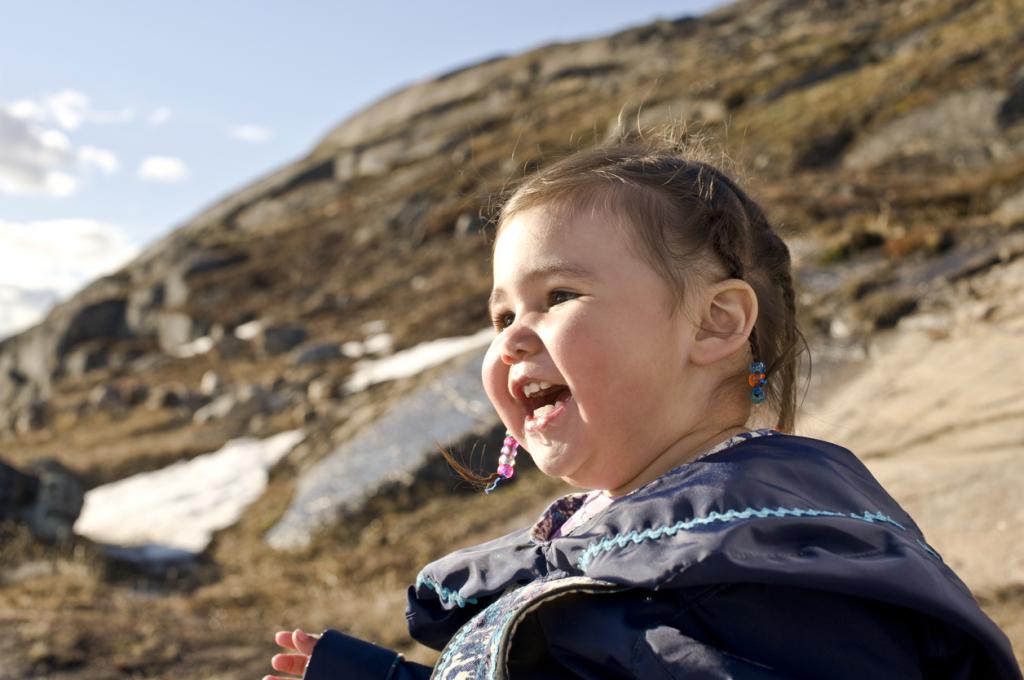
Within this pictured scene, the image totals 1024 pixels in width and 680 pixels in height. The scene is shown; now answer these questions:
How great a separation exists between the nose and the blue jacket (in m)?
0.40

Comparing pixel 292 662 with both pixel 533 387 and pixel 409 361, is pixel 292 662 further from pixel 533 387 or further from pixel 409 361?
pixel 409 361

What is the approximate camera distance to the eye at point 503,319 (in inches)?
78.6

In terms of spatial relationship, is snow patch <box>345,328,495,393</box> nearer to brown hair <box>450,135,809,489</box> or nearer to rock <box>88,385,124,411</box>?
rock <box>88,385,124,411</box>

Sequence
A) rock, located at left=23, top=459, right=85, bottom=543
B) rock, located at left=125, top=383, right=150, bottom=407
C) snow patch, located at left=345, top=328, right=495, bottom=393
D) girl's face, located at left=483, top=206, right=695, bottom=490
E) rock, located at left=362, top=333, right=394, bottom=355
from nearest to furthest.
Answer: girl's face, located at left=483, top=206, right=695, bottom=490 < rock, located at left=23, top=459, right=85, bottom=543 < snow patch, located at left=345, top=328, right=495, bottom=393 < rock, located at left=362, top=333, right=394, bottom=355 < rock, located at left=125, top=383, right=150, bottom=407

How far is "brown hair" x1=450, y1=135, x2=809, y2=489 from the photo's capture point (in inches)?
74.6

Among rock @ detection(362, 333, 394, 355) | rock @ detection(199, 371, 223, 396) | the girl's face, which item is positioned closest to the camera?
the girl's face

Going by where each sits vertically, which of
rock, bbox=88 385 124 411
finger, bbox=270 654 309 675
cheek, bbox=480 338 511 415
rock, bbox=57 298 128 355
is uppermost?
rock, bbox=57 298 128 355

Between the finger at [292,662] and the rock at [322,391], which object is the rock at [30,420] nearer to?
the rock at [322,391]

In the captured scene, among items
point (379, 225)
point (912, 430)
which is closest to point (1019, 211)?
point (912, 430)

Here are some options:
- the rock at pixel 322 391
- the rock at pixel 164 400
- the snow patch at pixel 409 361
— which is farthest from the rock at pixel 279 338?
the rock at pixel 322 391

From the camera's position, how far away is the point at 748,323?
1.92m

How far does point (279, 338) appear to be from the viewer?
2267cm

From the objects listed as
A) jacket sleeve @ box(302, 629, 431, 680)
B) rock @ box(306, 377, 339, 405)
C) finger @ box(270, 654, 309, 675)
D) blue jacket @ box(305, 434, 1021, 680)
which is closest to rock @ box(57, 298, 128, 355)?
rock @ box(306, 377, 339, 405)

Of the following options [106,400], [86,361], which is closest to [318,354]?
[106,400]
